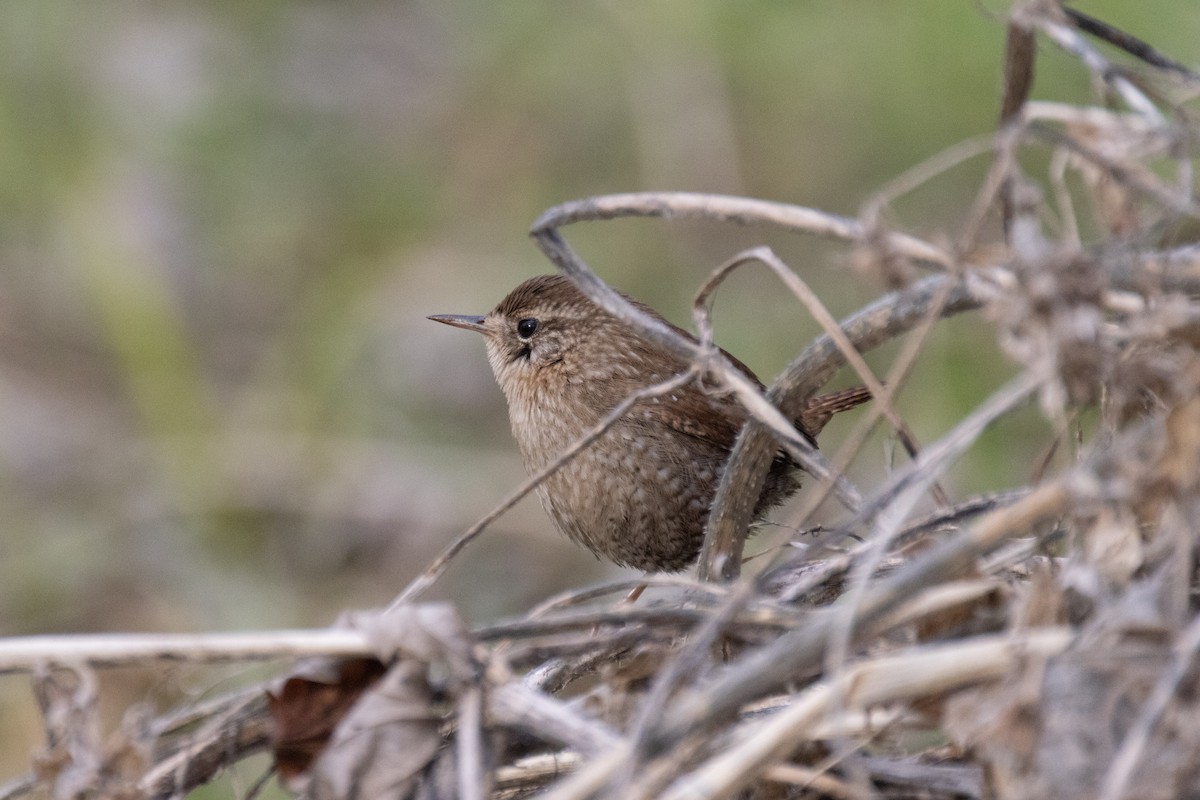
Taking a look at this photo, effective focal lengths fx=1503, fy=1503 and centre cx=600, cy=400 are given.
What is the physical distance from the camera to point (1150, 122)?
1710mm

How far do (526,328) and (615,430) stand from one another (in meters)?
0.64

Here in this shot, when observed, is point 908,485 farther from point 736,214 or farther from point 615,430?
point 615,430

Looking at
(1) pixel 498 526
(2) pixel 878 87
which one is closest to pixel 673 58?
(2) pixel 878 87

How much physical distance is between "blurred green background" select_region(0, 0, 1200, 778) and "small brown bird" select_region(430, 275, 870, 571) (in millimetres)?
1232

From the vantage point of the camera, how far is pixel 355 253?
6746 millimetres

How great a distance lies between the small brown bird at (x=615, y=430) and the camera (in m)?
3.54

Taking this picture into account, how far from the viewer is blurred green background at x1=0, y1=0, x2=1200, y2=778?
213 inches

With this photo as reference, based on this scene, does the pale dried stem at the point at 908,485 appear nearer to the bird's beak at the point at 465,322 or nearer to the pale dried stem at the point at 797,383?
the pale dried stem at the point at 797,383

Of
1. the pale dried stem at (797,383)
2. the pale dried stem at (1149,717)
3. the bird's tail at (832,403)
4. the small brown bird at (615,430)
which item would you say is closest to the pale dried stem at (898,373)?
the pale dried stem at (797,383)

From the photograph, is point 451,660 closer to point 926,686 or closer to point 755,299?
point 926,686

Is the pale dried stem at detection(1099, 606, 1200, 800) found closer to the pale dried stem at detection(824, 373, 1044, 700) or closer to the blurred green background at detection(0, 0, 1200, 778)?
the pale dried stem at detection(824, 373, 1044, 700)

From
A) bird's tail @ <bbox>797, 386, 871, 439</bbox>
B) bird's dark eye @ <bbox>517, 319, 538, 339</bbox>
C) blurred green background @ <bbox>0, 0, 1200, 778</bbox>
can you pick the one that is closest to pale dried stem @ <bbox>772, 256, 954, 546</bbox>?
bird's tail @ <bbox>797, 386, 871, 439</bbox>

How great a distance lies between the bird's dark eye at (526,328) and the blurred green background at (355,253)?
1.40m

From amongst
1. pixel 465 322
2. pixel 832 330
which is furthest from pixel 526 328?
pixel 832 330
